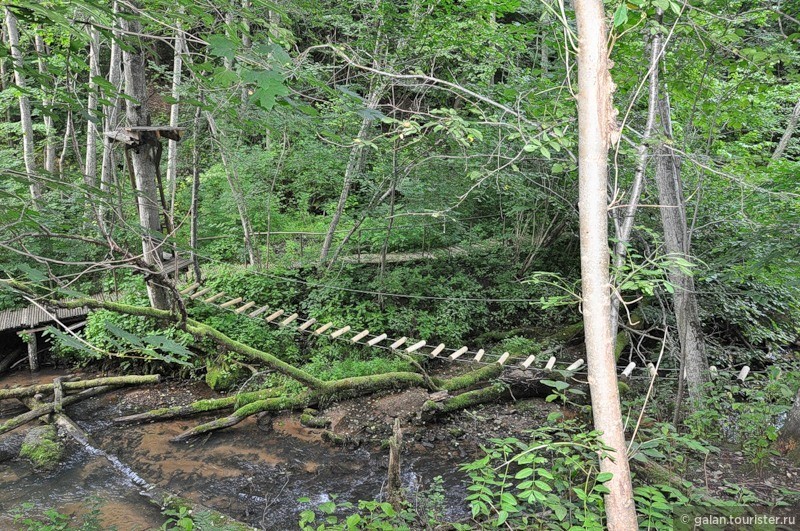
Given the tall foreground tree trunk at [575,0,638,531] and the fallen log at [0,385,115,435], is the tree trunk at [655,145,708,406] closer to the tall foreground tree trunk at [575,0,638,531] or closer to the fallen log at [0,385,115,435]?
the tall foreground tree trunk at [575,0,638,531]

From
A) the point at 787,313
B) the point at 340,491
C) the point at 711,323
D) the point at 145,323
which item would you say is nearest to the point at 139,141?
the point at 145,323

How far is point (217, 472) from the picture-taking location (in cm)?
461

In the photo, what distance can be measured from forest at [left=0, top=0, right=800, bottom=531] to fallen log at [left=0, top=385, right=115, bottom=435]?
46 millimetres

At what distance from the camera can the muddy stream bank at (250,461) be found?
159 inches

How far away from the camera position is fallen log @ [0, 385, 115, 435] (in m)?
5.00

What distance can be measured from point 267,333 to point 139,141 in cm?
295

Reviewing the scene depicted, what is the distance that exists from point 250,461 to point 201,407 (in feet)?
3.73

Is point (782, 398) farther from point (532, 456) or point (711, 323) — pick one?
point (532, 456)

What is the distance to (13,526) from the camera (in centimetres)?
346

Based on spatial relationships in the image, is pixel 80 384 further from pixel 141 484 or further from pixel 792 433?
pixel 792 433

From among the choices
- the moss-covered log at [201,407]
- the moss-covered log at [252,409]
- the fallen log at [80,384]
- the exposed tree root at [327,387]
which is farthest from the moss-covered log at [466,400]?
the fallen log at [80,384]

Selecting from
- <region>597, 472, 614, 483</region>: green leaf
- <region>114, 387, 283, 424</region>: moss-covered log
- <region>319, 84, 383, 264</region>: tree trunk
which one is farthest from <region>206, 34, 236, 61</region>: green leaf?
<region>319, 84, 383, 264</region>: tree trunk

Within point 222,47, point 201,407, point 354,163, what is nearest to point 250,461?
point 201,407

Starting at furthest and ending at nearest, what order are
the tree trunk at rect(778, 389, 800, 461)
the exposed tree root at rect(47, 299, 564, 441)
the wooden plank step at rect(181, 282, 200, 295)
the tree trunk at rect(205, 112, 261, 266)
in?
the tree trunk at rect(205, 112, 261, 266) < the wooden plank step at rect(181, 282, 200, 295) < the exposed tree root at rect(47, 299, 564, 441) < the tree trunk at rect(778, 389, 800, 461)
